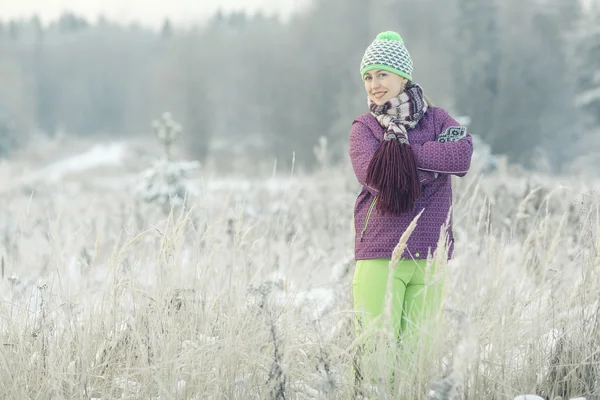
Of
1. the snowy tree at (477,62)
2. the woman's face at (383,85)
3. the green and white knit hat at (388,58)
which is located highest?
the snowy tree at (477,62)

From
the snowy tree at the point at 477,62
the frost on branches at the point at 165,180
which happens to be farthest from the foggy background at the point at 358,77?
the frost on branches at the point at 165,180

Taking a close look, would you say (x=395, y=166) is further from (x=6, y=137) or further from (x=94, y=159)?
(x=94, y=159)

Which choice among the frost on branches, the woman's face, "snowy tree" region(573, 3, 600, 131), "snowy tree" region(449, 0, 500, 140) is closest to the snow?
"snowy tree" region(449, 0, 500, 140)

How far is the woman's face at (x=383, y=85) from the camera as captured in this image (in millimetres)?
2812

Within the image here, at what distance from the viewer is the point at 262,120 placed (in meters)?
39.2

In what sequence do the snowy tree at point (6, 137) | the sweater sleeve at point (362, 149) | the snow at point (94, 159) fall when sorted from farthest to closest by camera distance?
the snow at point (94, 159) → the snowy tree at point (6, 137) → the sweater sleeve at point (362, 149)

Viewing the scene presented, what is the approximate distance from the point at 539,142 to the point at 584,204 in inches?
1093

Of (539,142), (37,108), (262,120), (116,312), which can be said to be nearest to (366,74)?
(116,312)

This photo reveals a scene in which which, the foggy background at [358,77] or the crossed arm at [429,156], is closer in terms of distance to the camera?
the crossed arm at [429,156]

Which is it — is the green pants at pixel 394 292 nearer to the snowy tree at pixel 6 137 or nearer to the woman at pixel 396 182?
the woman at pixel 396 182

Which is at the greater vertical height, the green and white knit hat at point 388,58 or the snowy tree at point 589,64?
the snowy tree at point 589,64

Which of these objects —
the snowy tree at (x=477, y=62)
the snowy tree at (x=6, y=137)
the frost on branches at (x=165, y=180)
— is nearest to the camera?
the frost on branches at (x=165, y=180)

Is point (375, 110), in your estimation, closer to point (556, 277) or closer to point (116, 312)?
point (556, 277)

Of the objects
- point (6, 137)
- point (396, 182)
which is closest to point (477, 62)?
point (6, 137)
